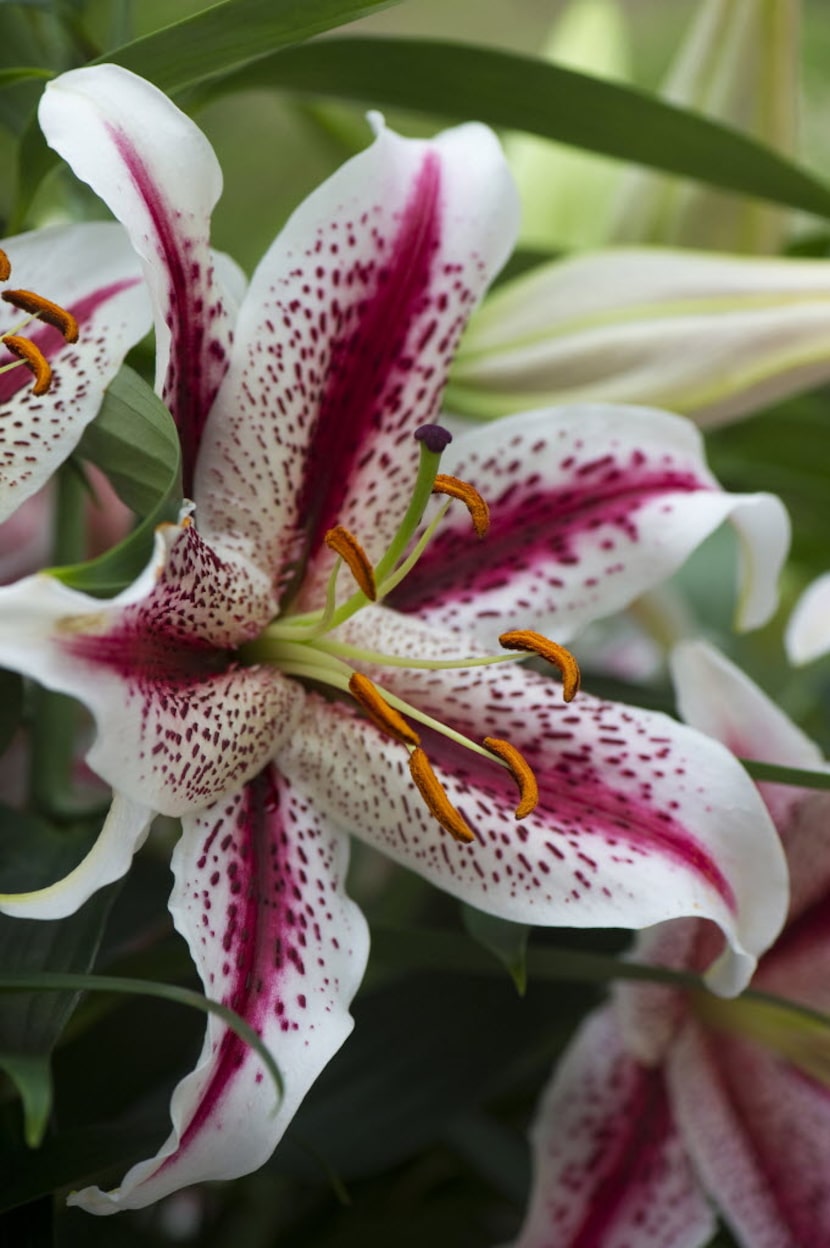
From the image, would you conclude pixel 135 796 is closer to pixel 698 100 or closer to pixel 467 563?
pixel 467 563

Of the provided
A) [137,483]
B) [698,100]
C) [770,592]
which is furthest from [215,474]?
[698,100]

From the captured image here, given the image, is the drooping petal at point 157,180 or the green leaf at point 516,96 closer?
the drooping petal at point 157,180

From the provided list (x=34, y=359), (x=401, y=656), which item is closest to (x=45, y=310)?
(x=34, y=359)

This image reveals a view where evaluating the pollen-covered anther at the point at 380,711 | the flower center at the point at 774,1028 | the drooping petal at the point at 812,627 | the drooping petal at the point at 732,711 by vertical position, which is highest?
the pollen-covered anther at the point at 380,711

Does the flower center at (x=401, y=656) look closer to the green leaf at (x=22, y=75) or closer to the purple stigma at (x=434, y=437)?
the purple stigma at (x=434, y=437)

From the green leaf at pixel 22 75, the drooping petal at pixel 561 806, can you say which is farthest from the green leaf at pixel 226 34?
the drooping petal at pixel 561 806

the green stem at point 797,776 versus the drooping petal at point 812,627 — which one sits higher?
the green stem at point 797,776

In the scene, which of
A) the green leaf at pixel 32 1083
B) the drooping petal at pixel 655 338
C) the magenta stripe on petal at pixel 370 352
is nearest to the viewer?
the green leaf at pixel 32 1083
